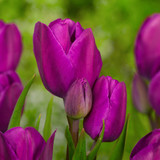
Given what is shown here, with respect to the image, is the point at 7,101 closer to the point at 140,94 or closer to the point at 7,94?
the point at 7,94

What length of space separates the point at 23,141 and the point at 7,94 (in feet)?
0.29

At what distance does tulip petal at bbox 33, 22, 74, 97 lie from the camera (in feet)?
1.13

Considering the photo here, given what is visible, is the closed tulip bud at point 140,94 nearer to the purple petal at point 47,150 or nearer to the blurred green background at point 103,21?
the purple petal at point 47,150

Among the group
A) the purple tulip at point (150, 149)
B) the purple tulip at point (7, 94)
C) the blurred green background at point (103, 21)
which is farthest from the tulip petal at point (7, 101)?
the blurred green background at point (103, 21)

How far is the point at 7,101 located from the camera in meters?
0.41

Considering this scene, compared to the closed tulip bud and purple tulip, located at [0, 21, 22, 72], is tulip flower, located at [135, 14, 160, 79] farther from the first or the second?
purple tulip, located at [0, 21, 22, 72]

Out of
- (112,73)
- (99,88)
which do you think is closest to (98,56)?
(99,88)

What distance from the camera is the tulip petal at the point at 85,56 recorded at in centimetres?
35

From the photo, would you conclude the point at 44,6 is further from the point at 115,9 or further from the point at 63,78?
the point at 63,78

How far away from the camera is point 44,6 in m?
A: 1.52

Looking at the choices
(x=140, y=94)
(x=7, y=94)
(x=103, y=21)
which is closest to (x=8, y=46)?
(x=7, y=94)

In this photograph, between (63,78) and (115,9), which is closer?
(63,78)

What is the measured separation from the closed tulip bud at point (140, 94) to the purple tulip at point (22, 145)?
25 centimetres

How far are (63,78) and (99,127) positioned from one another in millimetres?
56
